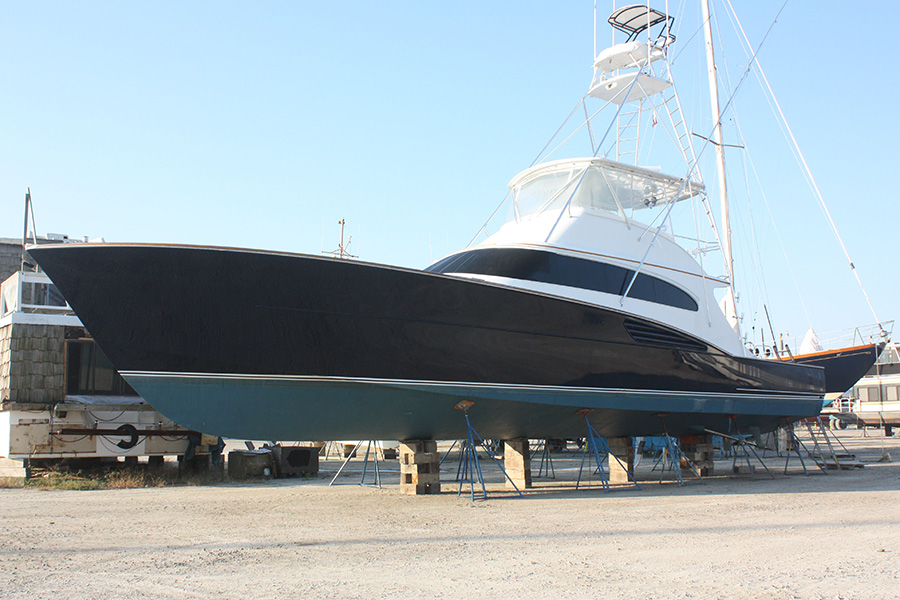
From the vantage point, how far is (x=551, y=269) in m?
8.91

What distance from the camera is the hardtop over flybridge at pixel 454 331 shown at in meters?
6.88

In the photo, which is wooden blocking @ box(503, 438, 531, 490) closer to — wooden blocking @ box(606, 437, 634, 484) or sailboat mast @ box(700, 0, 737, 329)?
wooden blocking @ box(606, 437, 634, 484)

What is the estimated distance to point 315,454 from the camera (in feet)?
41.8

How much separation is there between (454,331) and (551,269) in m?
1.88

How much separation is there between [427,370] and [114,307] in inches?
125

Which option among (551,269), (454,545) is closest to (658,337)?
(551,269)

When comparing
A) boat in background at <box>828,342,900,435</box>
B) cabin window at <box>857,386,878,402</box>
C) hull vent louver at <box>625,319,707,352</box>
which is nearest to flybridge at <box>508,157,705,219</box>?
hull vent louver at <box>625,319,707,352</box>

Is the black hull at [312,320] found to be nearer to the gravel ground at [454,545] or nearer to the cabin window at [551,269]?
the cabin window at [551,269]

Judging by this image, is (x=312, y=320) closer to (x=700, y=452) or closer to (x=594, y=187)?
(x=594, y=187)

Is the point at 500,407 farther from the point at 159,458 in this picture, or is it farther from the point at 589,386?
the point at 159,458

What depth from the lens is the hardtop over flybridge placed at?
22.6 ft

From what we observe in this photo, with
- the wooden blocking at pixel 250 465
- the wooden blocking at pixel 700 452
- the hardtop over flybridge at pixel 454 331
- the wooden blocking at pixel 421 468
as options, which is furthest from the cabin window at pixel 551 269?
the wooden blocking at pixel 250 465

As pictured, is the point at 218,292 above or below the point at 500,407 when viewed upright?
above

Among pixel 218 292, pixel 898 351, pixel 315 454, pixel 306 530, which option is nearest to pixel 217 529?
pixel 306 530
